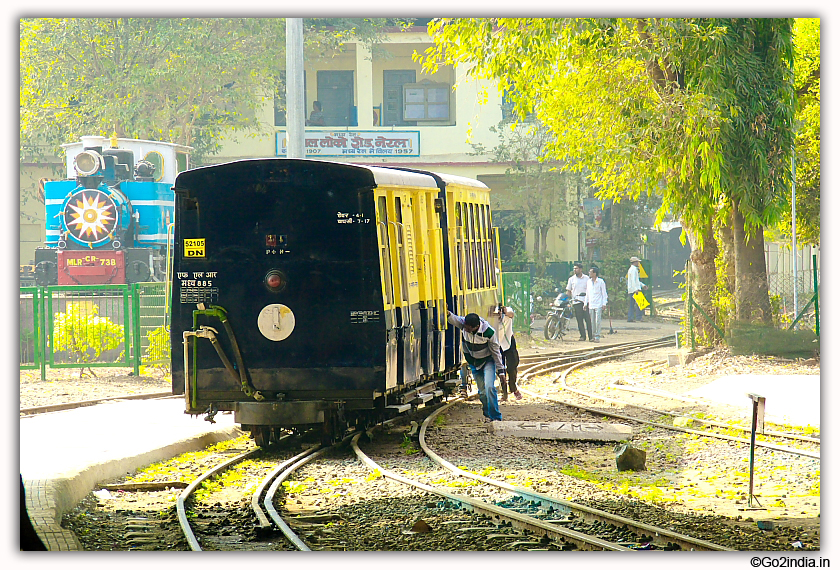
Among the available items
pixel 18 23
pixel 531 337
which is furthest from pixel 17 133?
pixel 531 337

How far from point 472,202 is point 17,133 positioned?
705cm

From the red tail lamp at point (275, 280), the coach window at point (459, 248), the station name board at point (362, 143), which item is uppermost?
the station name board at point (362, 143)

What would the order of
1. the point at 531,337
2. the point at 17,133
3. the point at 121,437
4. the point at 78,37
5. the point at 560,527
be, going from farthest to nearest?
the point at 531,337 < the point at 78,37 < the point at 121,437 < the point at 17,133 < the point at 560,527

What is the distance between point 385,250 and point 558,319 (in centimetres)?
1425

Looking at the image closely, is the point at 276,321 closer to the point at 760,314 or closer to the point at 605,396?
the point at 605,396

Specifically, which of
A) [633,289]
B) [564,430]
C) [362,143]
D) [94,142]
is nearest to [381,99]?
[362,143]

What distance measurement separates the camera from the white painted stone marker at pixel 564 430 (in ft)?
38.7

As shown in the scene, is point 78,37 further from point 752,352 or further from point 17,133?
point 752,352

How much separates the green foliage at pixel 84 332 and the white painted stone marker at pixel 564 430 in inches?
314

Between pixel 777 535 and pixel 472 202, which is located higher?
pixel 472 202

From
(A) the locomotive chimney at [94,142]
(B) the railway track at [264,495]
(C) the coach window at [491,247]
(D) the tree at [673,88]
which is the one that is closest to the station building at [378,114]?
(D) the tree at [673,88]

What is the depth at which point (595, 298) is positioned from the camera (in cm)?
2327

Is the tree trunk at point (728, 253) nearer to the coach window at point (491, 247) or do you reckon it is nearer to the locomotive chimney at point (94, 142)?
the coach window at point (491, 247)

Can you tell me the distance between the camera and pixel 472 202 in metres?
14.0
